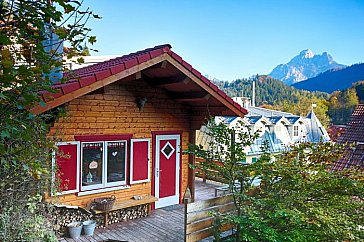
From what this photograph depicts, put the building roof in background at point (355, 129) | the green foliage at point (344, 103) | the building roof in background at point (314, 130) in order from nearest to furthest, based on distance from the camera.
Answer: the building roof in background at point (355, 129)
the building roof in background at point (314, 130)
the green foliage at point (344, 103)

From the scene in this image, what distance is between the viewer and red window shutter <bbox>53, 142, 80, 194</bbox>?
18.8 feet

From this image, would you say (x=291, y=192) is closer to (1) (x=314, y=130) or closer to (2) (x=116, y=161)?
(2) (x=116, y=161)

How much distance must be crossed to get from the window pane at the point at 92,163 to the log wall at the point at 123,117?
0.88ft

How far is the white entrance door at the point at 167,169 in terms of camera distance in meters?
7.34

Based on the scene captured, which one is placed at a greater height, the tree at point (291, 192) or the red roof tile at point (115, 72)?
the red roof tile at point (115, 72)

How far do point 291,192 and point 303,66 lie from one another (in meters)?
132

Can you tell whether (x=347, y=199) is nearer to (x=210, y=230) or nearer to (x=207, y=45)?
(x=210, y=230)

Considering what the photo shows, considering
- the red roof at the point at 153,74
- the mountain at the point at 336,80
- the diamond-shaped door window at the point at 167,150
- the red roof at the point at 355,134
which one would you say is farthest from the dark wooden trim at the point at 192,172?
the mountain at the point at 336,80

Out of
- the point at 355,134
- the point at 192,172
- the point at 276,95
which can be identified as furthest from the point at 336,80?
the point at 192,172

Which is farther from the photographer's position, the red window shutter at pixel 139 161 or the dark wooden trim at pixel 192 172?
the dark wooden trim at pixel 192 172

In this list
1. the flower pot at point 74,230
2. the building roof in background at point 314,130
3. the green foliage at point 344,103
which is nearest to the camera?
the flower pot at point 74,230

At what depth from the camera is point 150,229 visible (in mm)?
5953

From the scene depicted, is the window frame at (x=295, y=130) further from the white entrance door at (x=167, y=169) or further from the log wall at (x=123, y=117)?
the white entrance door at (x=167, y=169)

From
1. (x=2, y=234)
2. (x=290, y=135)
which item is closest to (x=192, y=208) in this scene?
(x=2, y=234)
